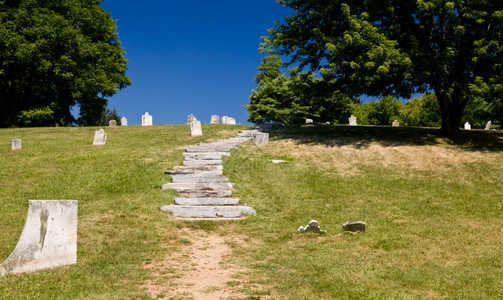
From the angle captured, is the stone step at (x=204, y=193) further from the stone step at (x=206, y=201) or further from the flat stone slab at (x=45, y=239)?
the flat stone slab at (x=45, y=239)

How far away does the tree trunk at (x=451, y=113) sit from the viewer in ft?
68.7

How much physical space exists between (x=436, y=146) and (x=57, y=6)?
34.4m

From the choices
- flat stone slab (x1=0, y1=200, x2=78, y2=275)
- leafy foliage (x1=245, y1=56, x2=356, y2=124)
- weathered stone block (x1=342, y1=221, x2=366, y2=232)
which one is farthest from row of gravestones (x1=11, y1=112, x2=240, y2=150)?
leafy foliage (x1=245, y1=56, x2=356, y2=124)

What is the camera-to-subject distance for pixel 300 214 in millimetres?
11430

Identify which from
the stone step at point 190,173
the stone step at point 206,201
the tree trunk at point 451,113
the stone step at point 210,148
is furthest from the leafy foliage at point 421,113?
the stone step at point 206,201

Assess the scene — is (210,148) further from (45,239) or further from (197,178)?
(45,239)

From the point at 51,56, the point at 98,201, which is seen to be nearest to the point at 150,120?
the point at 51,56

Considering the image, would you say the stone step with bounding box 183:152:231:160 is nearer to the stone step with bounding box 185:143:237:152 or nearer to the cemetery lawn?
the cemetery lawn

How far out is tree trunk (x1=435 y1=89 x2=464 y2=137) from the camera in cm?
2095

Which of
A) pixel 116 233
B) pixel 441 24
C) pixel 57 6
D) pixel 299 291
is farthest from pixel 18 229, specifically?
pixel 57 6

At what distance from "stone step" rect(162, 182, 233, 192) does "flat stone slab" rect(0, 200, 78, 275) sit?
19.0 ft

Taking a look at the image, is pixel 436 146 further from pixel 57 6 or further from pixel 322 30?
pixel 57 6

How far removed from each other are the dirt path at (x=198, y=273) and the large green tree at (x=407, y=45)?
12532 mm

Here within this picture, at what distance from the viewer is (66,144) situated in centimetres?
2022
